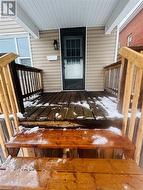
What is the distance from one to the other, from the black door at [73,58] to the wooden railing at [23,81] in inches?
39.0

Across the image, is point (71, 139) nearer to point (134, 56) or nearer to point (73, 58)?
point (134, 56)

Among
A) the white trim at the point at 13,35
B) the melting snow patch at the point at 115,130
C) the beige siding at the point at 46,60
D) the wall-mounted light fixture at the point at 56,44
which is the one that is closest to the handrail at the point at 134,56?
the melting snow patch at the point at 115,130

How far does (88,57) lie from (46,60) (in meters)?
1.49

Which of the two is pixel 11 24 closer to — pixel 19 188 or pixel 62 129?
pixel 62 129

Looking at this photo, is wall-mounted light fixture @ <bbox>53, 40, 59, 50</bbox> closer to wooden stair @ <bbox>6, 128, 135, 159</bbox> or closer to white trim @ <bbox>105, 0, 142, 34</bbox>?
white trim @ <bbox>105, 0, 142, 34</bbox>

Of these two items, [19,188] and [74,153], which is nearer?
[19,188]

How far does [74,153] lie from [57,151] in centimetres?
27

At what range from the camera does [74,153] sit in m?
1.96

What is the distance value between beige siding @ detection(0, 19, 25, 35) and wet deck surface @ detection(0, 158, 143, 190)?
462 cm

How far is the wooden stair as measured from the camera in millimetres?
1559

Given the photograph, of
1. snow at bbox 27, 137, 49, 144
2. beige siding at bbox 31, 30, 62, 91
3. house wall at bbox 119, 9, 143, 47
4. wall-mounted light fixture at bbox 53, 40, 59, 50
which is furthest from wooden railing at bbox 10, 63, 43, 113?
house wall at bbox 119, 9, 143, 47

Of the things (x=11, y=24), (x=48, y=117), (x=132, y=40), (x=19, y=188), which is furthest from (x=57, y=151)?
(x=132, y=40)

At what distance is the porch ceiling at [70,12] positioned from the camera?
125 inches

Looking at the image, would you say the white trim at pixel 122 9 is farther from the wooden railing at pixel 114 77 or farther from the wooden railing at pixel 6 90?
the wooden railing at pixel 6 90
